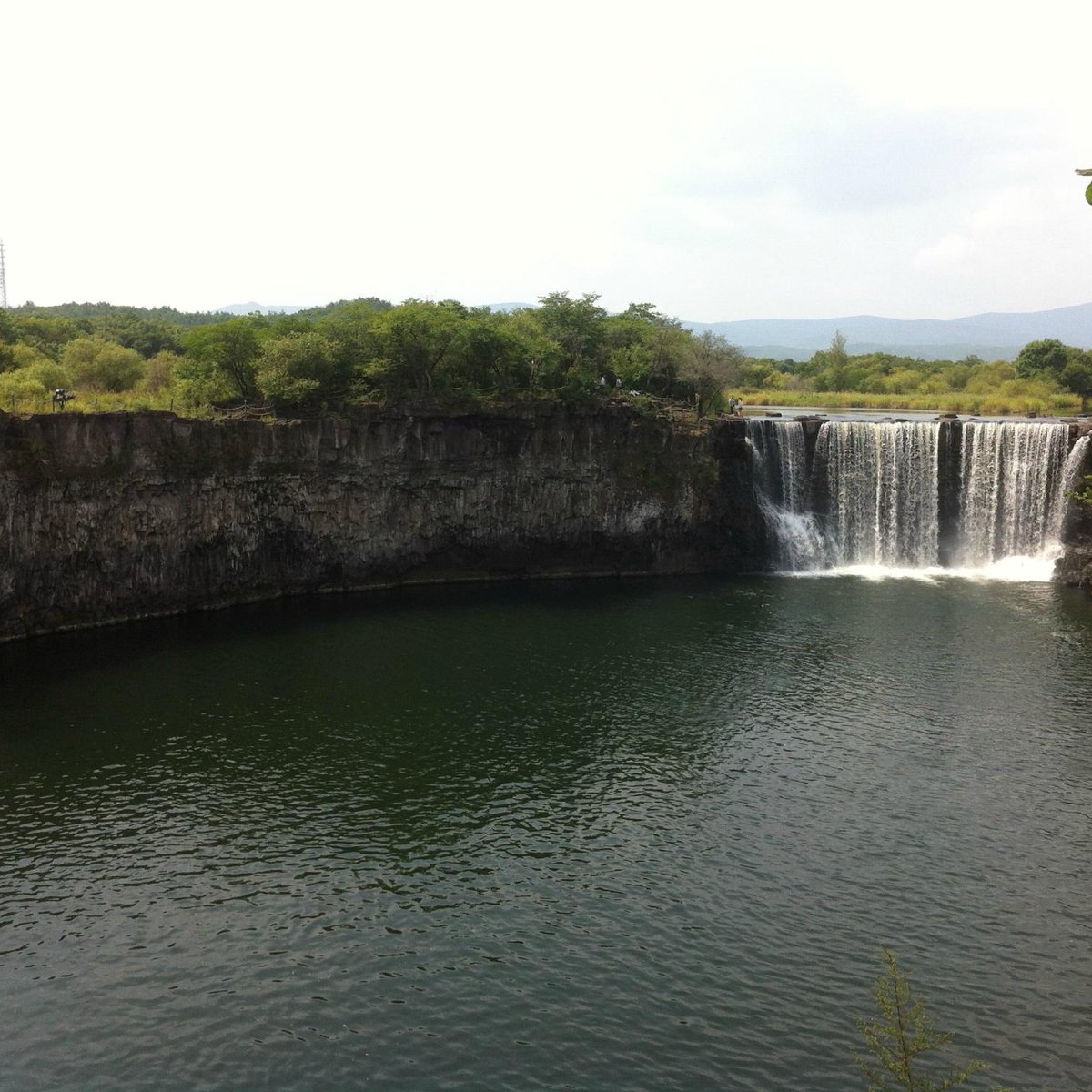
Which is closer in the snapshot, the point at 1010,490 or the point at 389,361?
the point at 389,361

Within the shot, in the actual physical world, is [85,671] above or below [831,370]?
below

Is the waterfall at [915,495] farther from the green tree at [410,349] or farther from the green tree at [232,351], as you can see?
the green tree at [232,351]

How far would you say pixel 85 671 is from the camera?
5050 cm

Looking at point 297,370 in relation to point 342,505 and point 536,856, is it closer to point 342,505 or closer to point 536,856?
point 342,505

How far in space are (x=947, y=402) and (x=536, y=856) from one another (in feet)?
322

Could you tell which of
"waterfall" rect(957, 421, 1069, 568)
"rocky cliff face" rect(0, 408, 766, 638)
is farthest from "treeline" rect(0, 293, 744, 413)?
"waterfall" rect(957, 421, 1069, 568)

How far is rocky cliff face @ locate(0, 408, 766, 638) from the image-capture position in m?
56.5

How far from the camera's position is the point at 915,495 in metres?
75.3

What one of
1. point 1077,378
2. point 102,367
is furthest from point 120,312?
point 1077,378

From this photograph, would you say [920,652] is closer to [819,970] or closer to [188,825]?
[819,970]

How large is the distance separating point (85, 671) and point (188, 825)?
18911mm

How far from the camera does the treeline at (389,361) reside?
222 ft

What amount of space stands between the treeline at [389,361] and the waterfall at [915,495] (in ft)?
31.7

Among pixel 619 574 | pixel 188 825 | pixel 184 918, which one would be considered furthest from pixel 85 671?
pixel 619 574
